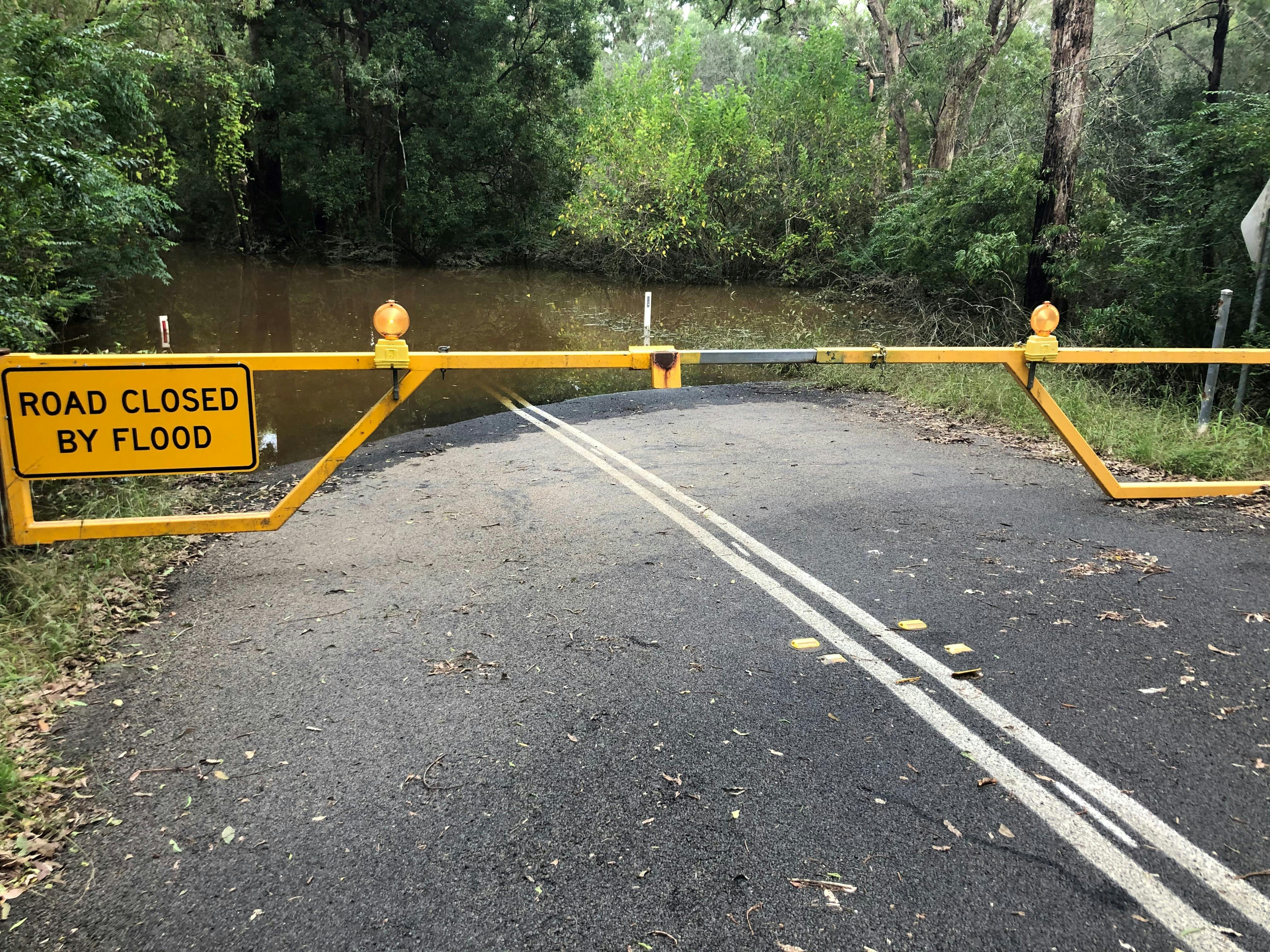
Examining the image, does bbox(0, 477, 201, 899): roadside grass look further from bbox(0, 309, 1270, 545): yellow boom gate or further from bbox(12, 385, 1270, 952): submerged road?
bbox(0, 309, 1270, 545): yellow boom gate

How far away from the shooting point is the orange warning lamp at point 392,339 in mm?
5078

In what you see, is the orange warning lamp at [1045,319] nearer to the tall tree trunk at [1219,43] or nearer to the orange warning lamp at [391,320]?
the orange warning lamp at [391,320]

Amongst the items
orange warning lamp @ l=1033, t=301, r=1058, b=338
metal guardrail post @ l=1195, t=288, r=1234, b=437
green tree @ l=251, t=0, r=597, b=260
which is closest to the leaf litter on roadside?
orange warning lamp @ l=1033, t=301, r=1058, b=338

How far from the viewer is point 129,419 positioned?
15.4 feet

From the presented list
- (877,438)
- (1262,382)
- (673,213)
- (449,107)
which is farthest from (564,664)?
(449,107)

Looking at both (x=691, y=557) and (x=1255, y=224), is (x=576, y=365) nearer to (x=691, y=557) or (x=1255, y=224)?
(x=691, y=557)

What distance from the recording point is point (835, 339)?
60.5ft

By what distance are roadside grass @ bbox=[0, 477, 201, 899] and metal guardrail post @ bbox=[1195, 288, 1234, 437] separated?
9.16 meters

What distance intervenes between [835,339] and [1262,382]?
8925 millimetres

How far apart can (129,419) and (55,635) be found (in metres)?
1.18

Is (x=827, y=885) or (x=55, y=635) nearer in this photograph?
(x=827, y=885)

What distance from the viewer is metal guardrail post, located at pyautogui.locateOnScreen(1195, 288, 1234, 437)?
845cm

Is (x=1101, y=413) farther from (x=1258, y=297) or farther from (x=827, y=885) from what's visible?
(x=827, y=885)

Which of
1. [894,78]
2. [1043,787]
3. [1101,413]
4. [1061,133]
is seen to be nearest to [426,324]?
[1061,133]
